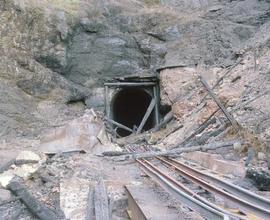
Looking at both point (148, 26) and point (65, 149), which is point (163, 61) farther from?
point (65, 149)

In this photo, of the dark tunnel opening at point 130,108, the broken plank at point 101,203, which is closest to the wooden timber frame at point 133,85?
the dark tunnel opening at point 130,108

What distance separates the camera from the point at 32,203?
257 inches

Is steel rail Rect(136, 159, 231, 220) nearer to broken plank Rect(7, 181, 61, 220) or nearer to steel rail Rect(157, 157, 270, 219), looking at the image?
steel rail Rect(157, 157, 270, 219)

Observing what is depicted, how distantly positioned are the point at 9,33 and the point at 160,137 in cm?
808

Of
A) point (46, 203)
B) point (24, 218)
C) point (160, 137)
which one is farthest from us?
point (160, 137)

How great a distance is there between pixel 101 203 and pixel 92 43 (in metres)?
15.0

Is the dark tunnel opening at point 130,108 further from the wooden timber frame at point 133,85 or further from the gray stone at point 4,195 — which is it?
the gray stone at point 4,195

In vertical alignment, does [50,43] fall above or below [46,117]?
above

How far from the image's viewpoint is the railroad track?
4401 mm

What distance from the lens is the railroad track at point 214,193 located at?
4.40 m

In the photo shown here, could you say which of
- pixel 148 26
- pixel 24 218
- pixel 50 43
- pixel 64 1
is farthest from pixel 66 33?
pixel 24 218

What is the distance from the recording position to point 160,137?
51.0ft

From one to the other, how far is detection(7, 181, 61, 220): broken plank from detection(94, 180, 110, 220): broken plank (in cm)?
65

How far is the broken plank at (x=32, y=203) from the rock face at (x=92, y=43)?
8.63 meters
